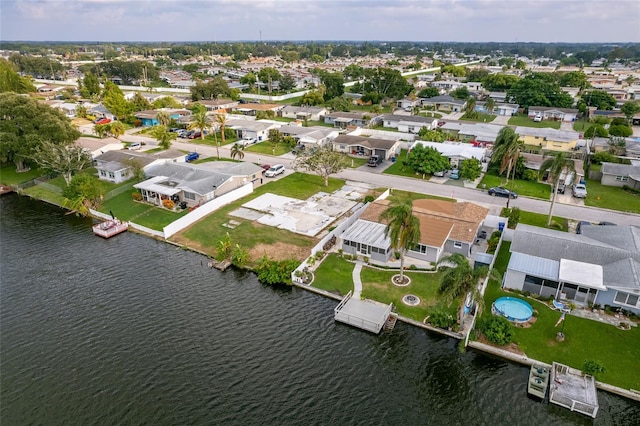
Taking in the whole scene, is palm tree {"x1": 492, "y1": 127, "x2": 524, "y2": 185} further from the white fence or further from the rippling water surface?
the white fence

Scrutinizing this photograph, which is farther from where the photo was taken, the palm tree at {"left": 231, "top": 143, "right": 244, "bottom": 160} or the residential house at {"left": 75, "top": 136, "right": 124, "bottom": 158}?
the palm tree at {"left": 231, "top": 143, "right": 244, "bottom": 160}

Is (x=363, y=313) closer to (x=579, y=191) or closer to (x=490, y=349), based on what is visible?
(x=490, y=349)

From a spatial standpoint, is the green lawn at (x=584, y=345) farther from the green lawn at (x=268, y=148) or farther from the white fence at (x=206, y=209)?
the green lawn at (x=268, y=148)

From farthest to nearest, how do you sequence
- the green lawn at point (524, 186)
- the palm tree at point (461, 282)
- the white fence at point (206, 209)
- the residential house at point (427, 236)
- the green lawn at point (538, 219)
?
the green lawn at point (524, 186), the green lawn at point (538, 219), the white fence at point (206, 209), the residential house at point (427, 236), the palm tree at point (461, 282)

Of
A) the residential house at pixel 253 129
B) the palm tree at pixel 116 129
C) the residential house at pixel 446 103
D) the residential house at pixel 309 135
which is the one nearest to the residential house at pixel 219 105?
the residential house at pixel 253 129

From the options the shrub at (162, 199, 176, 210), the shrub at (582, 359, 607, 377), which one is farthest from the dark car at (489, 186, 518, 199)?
the shrub at (162, 199, 176, 210)

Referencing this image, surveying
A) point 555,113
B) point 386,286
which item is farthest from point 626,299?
point 555,113
